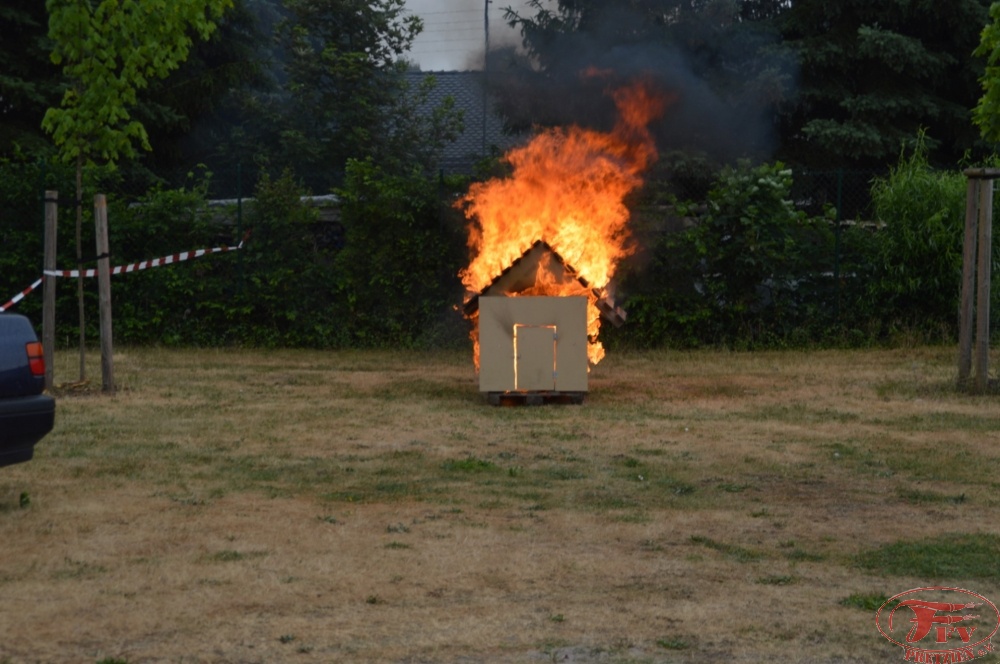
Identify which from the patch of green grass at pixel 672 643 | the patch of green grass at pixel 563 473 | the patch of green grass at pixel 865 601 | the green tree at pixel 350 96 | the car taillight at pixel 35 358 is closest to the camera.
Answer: the patch of green grass at pixel 672 643

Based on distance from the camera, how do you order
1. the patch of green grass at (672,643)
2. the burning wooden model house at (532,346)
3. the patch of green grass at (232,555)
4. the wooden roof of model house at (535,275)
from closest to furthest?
the patch of green grass at (672,643)
the patch of green grass at (232,555)
the burning wooden model house at (532,346)
the wooden roof of model house at (535,275)

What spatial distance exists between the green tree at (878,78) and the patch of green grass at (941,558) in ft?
55.0

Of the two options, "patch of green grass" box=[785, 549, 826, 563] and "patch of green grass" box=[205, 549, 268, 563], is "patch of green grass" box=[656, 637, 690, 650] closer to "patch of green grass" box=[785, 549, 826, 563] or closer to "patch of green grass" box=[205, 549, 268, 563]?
"patch of green grass" box=[785, 549, 826, 563]

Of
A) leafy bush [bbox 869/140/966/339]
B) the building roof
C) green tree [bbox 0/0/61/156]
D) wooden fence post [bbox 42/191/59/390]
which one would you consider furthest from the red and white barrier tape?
leafy bush [bbox 869/140/966/339]

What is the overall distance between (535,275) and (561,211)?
109 centimetres

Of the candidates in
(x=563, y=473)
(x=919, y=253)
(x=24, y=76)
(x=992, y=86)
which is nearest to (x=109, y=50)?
(x=563, y=473)

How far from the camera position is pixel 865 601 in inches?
242

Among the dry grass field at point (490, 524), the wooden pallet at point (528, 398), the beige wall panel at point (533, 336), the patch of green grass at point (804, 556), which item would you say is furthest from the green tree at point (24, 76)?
the patch of green grass at point (804, 556)

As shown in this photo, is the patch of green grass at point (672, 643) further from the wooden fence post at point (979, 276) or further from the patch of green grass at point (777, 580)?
the wooden fence post at point (979, 276)

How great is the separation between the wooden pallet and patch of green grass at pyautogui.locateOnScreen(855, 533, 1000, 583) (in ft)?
19.9

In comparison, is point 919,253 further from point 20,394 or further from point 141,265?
point 20,394

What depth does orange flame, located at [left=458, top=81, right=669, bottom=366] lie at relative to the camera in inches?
561

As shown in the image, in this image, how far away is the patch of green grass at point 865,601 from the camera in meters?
6.09

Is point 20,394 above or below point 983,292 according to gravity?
below
